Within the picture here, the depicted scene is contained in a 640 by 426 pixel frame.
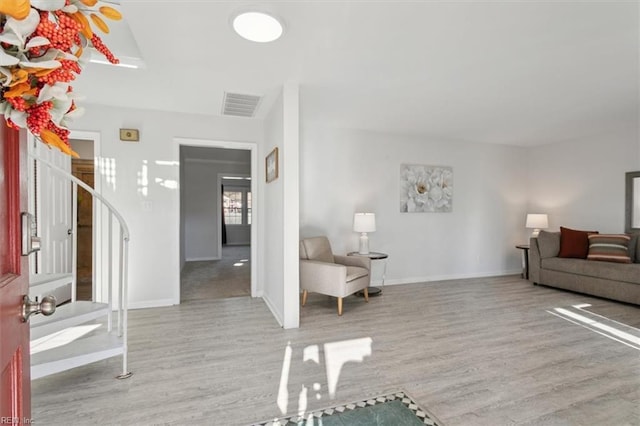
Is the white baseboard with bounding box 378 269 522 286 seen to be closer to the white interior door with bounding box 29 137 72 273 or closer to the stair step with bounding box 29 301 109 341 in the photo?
the stair step with bounding box 29 301 109 341

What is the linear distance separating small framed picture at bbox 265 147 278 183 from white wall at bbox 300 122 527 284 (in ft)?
2.39

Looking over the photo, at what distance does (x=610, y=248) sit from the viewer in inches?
164

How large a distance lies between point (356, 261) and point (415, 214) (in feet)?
5.16

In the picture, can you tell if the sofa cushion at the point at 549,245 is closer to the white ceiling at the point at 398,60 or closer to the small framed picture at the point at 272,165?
the white ceiling at the point at 398,60

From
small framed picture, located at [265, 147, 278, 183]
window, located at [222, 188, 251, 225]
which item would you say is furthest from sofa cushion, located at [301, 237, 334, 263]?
window, located at [222, 188, 251, 225]

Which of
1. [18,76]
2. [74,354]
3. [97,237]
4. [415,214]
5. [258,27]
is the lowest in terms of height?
[74,354]

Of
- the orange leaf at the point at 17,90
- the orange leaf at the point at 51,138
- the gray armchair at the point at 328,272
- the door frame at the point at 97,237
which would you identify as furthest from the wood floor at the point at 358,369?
the orange leaf at the point at 17,90

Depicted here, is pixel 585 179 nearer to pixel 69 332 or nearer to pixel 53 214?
pixel 69 332

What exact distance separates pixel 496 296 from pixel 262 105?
388cm

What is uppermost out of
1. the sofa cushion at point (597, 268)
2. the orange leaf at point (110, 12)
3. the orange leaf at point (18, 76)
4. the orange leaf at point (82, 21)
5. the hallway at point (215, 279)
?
the orange leaf at point (110, 12)

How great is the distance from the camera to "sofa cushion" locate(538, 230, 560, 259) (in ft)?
15.4

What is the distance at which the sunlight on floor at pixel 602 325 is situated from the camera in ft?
9.17

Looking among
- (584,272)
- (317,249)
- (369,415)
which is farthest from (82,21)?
(584,272)

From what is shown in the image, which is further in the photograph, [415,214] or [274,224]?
[415,214]
